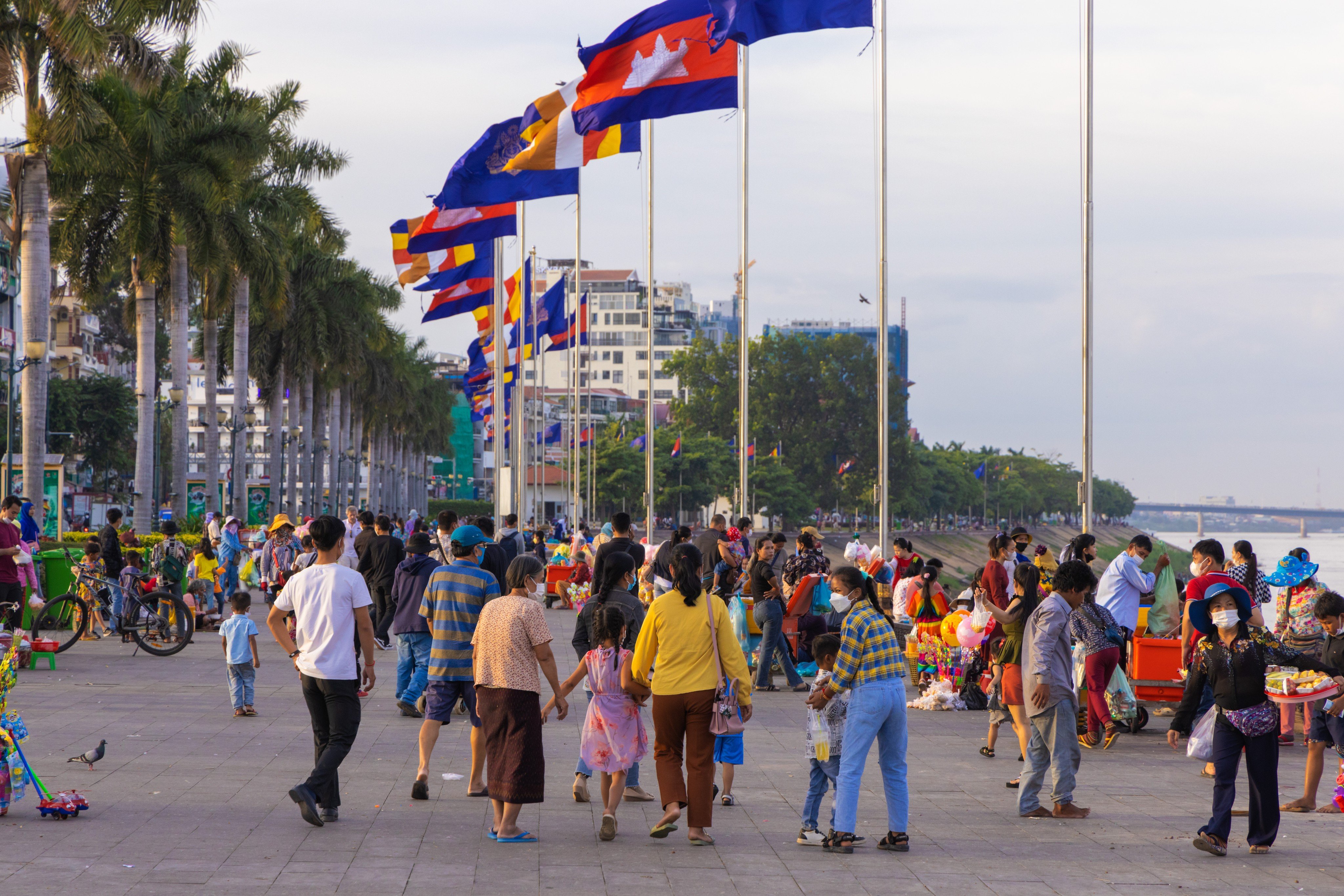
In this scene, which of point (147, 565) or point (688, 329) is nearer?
point (147, 565)

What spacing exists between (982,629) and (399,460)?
115 meters

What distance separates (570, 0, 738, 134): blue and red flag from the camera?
17.8 metres

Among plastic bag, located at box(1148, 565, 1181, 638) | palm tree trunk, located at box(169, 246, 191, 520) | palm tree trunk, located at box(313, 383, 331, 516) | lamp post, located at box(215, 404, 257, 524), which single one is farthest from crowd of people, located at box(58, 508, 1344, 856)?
palm tree trunk, located at box(313, 383, 331, 516)

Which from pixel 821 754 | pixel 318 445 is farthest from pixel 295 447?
pixel 821 754

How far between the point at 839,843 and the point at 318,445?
5824 centimetres

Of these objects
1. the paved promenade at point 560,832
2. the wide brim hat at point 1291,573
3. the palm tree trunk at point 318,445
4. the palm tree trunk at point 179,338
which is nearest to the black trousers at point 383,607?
the paved promenade at point 560,832

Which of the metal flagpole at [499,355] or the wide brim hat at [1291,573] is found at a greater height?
the metal flagpole at [499,355]

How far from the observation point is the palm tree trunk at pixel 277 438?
4903cm

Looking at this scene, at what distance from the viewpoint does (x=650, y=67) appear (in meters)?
18.0

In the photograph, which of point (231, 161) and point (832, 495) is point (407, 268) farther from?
point (832, 495)

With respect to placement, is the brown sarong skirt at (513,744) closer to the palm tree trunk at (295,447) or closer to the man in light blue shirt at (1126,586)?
the man in light blue shirt at (1126,586)

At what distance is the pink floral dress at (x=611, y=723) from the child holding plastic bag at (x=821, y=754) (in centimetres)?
98

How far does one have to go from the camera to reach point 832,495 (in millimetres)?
99250

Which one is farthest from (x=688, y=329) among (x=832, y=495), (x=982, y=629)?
(x=982, y=629)
